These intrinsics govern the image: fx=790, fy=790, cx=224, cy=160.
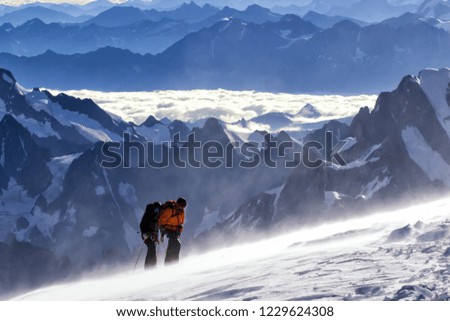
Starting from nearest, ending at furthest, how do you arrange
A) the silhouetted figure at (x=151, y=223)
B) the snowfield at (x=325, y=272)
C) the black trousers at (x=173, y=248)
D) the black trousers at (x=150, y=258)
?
the snowfield at (x=325, y=272)
the silhouetted figure at (x=151, y=223)
the black trousers at (x=173, y=248)
the black trousers at (x=150, y=258)

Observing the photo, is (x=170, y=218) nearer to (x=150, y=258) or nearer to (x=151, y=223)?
(x=151, y=223)

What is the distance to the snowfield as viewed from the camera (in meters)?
26.9

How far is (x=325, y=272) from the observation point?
1197 inches

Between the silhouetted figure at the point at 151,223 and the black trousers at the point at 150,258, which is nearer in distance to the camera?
the silhouetted figure at the point at 151,223

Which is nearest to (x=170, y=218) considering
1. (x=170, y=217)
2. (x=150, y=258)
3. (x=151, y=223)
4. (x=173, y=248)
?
(x=170, y=217)

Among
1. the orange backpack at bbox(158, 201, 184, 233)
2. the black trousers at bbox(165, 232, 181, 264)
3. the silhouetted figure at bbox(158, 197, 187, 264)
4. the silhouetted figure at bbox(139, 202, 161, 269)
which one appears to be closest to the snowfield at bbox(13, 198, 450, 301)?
the black trousers at bbox(165, 232, 181, 264)

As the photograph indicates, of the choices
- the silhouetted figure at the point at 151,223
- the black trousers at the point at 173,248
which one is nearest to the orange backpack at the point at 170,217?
the silhouetted figure at the point at 151,223

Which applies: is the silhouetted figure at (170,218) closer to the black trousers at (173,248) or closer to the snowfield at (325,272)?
the black trousers at (173,248)

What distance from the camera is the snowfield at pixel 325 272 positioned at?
88.4ft

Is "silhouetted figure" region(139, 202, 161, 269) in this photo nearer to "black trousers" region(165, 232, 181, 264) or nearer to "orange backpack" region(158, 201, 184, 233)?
"orange backpack" region(158, 201, 184, 233)

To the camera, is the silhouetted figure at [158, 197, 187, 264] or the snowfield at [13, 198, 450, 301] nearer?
the snowfield at [13, 198, 450, 301]
